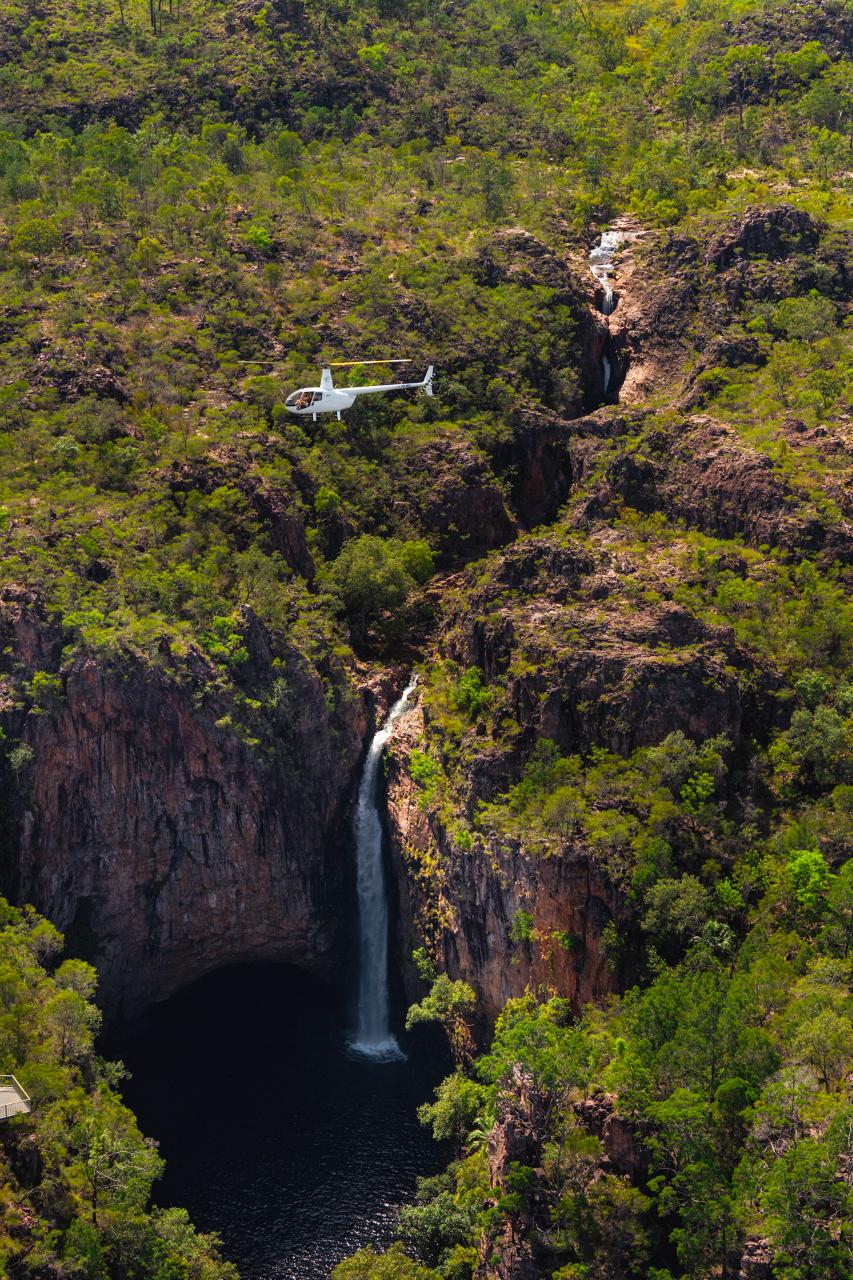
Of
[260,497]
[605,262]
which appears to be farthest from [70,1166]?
[605,262]

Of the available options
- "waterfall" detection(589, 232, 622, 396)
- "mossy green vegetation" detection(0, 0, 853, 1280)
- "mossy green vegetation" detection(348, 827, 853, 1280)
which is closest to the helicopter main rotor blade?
"mossy green vegetation" detection(0, 0, 853, 1280)

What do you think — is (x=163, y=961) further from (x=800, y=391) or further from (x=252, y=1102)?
(x=800, y=391)

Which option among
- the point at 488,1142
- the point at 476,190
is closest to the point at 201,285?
the point at 476,190

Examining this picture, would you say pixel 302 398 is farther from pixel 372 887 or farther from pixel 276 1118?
pixel 276 1118

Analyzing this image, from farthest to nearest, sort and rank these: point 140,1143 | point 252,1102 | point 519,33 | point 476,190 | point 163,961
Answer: point 519,33 → point 476,190 → point 163,961 → point 252,1102 → point 140,1143

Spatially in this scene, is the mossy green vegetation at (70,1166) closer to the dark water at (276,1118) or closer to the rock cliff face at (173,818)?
the dark water at (276,1118)

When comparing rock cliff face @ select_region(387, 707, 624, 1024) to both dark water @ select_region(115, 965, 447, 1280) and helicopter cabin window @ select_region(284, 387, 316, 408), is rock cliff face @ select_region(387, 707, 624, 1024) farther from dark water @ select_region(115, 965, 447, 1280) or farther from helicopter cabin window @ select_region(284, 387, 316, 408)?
helicopter cabin window @ select_region(284, 387, 316, 408)

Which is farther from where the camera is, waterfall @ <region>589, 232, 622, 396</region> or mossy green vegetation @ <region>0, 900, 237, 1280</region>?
waterfall @ <region>589, 232, 622, 396</region>
